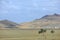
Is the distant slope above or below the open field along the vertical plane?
above

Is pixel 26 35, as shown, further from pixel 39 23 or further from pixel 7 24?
pixel 7 24

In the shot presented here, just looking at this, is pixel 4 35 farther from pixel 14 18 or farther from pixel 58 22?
pixel 58 22

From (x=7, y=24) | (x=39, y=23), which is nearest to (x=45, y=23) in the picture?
(x=39, y=23)

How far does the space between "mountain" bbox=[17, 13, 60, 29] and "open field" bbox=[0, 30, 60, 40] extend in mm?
186

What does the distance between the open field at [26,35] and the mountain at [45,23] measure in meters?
0.19

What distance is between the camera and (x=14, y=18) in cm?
486

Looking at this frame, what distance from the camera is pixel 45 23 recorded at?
4.87 meters

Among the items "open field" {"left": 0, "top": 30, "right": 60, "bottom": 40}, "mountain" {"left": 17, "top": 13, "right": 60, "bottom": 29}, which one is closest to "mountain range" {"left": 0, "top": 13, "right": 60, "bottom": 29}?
"mountain" {"left": 17, "top": 13, "right": 60, "bottom": 29}

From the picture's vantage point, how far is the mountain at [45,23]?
4836mm

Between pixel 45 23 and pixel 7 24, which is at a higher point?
pixel 7 24

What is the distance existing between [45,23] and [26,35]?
2.65 feet

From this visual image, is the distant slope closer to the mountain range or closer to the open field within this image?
the mountain range

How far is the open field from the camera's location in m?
4.75

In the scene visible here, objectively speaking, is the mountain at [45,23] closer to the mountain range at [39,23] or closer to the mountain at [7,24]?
the mountain range at [39,23]
